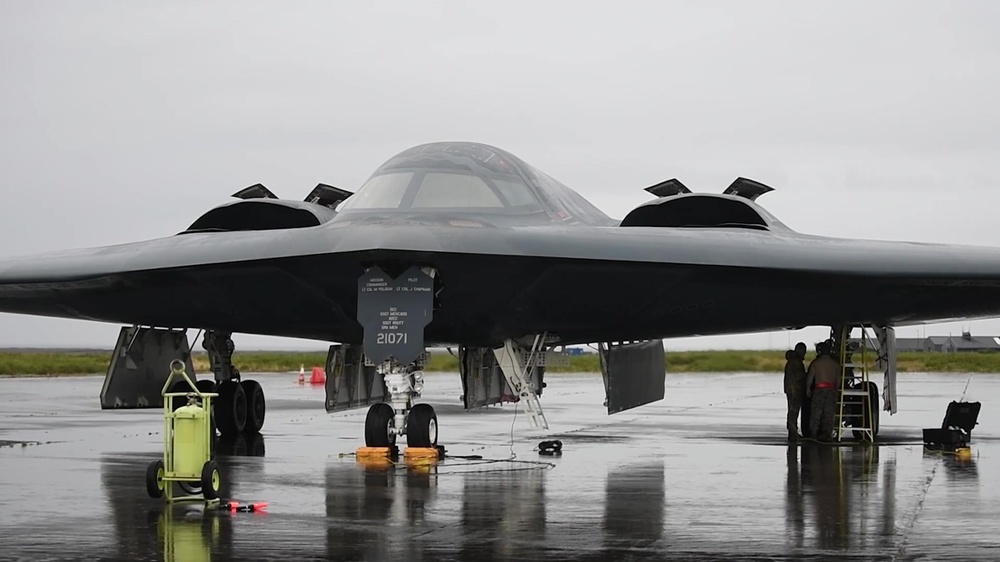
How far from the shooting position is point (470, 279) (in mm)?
11836

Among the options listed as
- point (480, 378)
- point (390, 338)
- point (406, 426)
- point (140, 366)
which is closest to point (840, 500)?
point (390, 338)

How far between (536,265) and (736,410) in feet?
48.4

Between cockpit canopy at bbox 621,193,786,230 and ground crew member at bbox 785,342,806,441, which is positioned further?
ground crew member at bbox 785,342,806,441

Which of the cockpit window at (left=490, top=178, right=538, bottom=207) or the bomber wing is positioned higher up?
the cockpit window at (left=490, top=178, right=538, bottom=207)

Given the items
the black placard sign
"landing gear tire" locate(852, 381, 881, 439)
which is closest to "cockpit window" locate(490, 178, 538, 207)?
the black placard sign

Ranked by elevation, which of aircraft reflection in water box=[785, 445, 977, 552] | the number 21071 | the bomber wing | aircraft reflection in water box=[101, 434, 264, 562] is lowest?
aircraft reflection in water box=[785, 445, 977, 552]

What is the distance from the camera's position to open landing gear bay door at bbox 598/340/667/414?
15523mm

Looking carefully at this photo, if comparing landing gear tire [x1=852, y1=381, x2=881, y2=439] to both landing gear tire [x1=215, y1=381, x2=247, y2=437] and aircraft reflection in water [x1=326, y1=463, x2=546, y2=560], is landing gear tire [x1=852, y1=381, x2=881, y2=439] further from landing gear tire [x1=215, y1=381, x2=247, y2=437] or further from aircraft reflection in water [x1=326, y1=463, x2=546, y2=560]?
landing gear tire [x1=215, y1=381, x2=247, y2=437]

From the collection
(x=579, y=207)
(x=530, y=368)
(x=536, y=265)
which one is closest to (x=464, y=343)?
(x=530, y=368)

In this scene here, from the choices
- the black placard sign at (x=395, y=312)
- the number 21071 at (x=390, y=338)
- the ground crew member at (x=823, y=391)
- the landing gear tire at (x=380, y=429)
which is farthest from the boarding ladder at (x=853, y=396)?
the number 21071 at (x=390, y=338)

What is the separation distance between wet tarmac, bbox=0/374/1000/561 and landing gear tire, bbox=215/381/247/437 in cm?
74

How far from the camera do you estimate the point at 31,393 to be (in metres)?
32.5

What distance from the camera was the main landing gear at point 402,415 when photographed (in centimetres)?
1225

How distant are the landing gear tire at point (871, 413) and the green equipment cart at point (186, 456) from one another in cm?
1025
